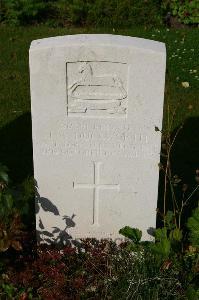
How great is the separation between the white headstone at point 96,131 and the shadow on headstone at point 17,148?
4.24ft

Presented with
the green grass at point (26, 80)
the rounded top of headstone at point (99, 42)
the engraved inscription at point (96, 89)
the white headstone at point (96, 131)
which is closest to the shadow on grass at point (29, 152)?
the green grass at point (26, 80)

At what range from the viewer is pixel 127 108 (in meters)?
3.68

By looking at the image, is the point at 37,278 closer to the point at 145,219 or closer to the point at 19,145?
the point at 145,219

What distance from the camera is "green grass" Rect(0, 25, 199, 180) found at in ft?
18.8

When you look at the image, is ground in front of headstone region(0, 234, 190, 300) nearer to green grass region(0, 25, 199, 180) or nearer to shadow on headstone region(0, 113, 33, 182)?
shadow on headstone region(0, 113, 33, 182)

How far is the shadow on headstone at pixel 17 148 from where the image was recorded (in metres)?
5.36

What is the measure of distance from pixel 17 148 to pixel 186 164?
5.40 ft

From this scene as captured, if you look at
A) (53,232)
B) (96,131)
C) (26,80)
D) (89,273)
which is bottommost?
(89,273)

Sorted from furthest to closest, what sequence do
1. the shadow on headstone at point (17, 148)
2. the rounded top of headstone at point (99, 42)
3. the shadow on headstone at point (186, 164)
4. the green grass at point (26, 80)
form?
the green grass at point (26, 80) → the shadow on headstone at point (17, 148) → the shadow on headstone at point (186, 164) → the rounded top of headstone at point (99, 42)

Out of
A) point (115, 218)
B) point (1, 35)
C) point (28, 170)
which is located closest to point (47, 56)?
point (115, 218)

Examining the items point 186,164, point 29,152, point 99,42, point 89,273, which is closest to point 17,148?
point 29,152

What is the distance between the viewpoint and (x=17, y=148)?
5.73 m

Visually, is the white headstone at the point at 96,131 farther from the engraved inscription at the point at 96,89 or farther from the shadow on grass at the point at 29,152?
the shadow on grass at the point at 29,152

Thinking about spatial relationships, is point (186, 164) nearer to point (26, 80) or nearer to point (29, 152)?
point (29, 152)
